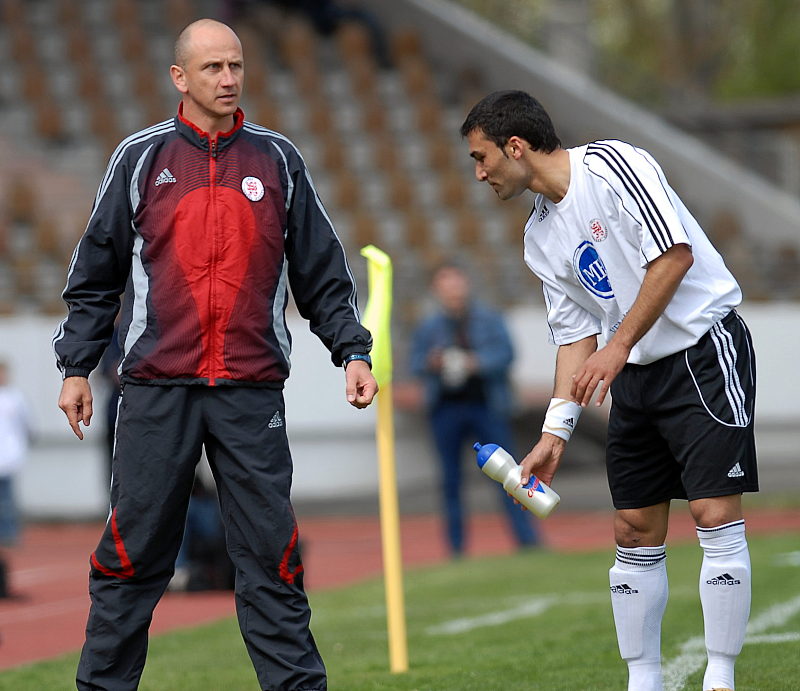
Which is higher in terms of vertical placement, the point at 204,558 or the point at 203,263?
the point at 203,263

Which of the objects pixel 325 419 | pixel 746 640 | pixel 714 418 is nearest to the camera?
pixel 714 418

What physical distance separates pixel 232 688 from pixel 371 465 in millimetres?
11002

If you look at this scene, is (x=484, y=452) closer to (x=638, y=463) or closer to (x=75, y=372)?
(x=638, y=463)

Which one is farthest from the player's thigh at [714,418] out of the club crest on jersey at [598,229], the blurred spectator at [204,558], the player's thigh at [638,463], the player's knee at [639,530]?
the blurred spectator at [204,558]

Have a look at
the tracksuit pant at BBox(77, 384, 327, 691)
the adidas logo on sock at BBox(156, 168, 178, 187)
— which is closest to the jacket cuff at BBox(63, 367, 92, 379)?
the tracksuit pant at BBox(77, 384, 327, 691)

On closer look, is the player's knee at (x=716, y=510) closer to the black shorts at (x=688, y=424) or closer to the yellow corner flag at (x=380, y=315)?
the black shorts at (x=688, y=424)

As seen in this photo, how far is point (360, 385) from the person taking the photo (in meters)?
4.72

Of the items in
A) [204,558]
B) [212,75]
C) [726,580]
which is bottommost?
[204,558]

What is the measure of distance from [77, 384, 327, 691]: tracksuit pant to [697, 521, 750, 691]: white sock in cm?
130

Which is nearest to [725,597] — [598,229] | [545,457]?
[545,457]

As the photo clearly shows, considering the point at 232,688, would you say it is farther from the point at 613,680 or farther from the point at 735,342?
the point at 735,342

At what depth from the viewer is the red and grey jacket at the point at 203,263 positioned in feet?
15.2

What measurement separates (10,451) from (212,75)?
11.4 meters

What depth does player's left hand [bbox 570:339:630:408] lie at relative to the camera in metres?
4.61
